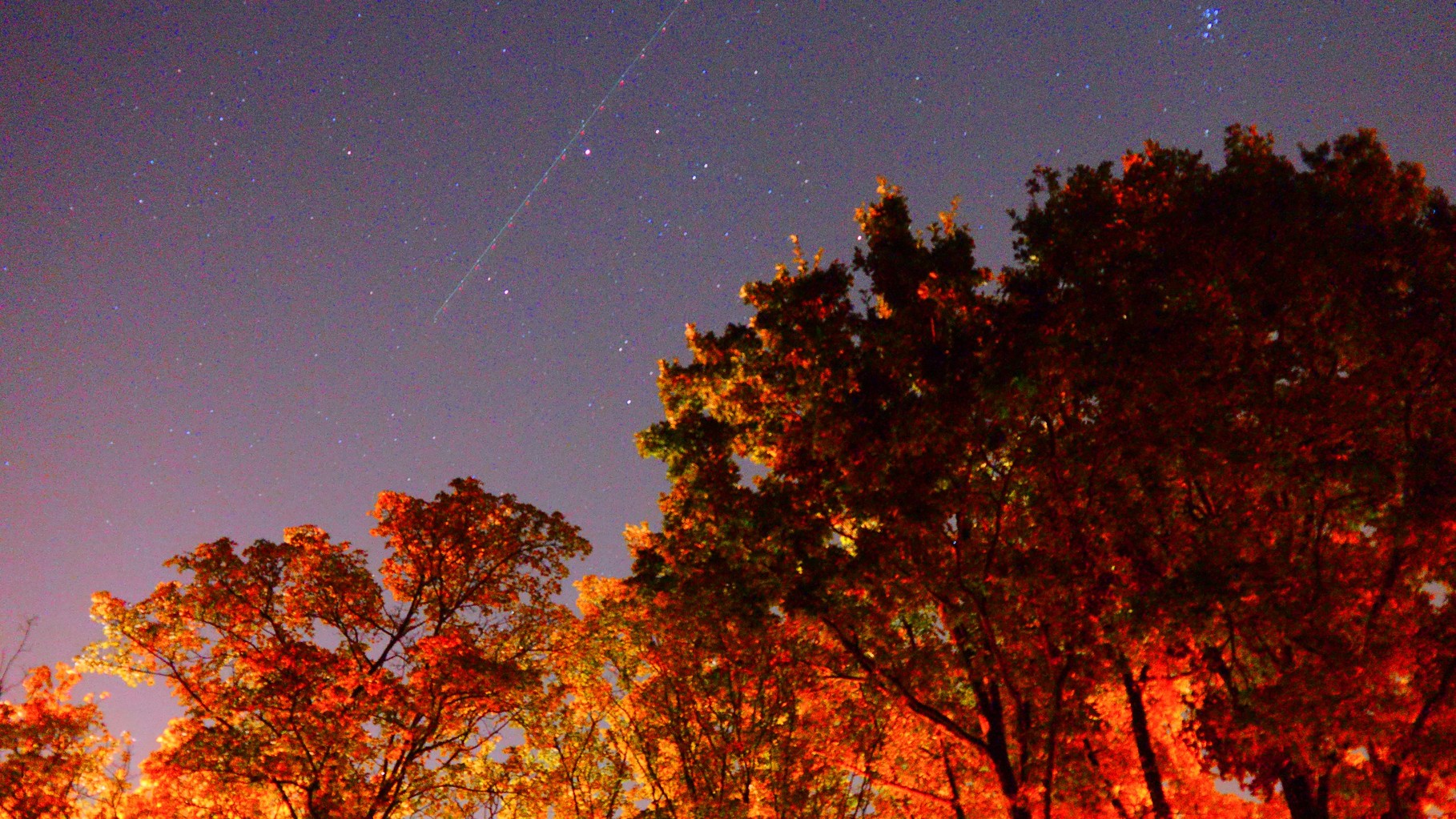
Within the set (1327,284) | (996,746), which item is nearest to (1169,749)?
(996,746)

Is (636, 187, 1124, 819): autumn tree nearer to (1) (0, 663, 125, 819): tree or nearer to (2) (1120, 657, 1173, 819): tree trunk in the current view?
(2) (1120, 657, 1173, 819): tree trunk

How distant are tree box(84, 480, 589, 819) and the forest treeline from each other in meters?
0.07

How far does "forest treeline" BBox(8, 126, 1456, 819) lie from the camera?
10.2 m

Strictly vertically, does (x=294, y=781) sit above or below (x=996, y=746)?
above

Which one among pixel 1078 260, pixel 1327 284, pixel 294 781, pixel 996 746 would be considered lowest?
pixel 996 746

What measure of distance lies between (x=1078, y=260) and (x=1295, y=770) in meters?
7.79

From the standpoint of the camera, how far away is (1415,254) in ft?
32.9

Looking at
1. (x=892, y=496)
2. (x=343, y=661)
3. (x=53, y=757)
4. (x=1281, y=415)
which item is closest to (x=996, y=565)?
(x=892, y=496)

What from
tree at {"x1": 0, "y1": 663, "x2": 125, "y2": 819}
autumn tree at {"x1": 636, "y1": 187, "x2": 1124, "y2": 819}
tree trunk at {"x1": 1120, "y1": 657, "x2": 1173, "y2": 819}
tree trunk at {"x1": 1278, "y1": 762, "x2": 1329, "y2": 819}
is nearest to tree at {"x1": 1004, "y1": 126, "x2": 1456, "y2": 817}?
tree trunk at {"x1": 1278, "y1": 762, "x2": 1329, "y2": 819}

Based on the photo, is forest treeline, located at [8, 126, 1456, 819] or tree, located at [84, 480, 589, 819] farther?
tree, located at [84, 480, 589, 819]

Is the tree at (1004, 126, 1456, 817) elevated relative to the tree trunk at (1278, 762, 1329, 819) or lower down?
elevated

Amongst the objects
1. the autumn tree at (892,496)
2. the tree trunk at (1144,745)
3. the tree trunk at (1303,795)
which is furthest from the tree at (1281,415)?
the tree trunk at (1144,745)

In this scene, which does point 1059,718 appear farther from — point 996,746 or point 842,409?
point 842,409

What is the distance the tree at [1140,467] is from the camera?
1006 centimetres
